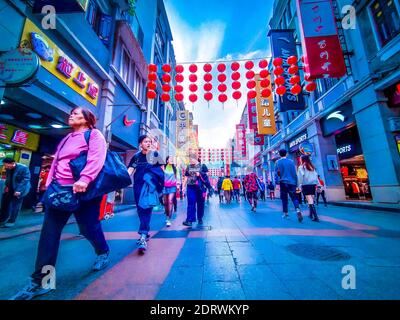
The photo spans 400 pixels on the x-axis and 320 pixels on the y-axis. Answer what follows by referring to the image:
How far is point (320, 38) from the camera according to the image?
894 centimetres

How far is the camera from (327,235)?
3197mm

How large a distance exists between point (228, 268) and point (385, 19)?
1281 centimetres

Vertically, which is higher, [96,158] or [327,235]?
[96,158]

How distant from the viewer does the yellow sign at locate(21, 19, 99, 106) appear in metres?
5.07

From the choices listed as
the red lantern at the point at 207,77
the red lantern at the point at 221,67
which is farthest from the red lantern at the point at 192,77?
the red lantern at the point at 221,67

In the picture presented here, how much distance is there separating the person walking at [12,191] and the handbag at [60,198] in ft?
14.7

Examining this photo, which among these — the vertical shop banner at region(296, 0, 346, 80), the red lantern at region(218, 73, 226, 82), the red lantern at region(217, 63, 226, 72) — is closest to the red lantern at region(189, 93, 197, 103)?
the red lantern at region(218, 73, 226, 82)

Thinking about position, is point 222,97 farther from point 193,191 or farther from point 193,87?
point 193,191

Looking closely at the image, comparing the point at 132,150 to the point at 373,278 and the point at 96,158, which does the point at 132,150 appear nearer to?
the point at 96,158

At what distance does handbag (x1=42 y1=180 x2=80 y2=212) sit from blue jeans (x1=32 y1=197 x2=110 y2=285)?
0.09m

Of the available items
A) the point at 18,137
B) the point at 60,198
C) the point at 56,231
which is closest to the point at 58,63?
the point at 18,137

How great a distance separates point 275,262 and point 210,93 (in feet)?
22.8

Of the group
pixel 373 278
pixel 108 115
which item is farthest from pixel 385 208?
pixel 108 115

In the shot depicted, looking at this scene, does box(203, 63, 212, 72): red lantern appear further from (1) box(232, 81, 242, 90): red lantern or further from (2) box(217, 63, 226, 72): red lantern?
(1) box(232, 81, 242, 90): red lantern
